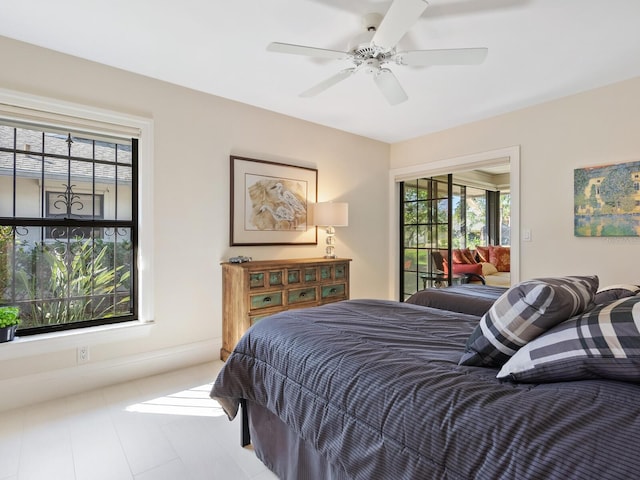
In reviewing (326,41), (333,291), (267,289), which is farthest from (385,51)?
(333,291)

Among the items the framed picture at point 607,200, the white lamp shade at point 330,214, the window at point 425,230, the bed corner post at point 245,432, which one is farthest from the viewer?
the window at point 425,230

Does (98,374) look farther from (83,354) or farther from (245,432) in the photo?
(245,432)

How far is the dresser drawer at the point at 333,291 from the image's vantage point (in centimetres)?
346

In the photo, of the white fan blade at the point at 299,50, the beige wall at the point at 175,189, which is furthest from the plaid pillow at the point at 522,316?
the beige wall at the point at 175,189

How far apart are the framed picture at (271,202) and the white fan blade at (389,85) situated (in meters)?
1.45

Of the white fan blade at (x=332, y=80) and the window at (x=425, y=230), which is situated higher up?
the white fan blade at (x=332, y=80)

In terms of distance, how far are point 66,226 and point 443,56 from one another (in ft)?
9.35

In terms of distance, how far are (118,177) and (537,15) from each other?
10.3 feet

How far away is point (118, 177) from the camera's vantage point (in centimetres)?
281

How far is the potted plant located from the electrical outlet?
1.35 ft

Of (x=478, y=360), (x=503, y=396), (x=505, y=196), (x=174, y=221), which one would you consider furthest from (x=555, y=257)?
(x=505, y=196)

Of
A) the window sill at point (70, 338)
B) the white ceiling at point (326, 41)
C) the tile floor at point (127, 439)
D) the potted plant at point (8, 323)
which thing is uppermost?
the white ceiling at point (326, 41)

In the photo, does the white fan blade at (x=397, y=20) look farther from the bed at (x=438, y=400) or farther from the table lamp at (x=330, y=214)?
the table lamp at (x=330, y=214)

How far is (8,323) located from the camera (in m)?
2.25
